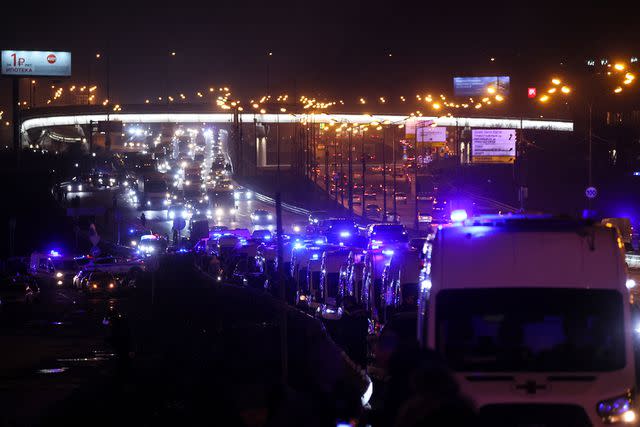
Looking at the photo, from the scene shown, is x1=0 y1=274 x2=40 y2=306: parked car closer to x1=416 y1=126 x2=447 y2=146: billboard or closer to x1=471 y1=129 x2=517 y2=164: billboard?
x1=471 y1=129 x2=517 y2=164: billboard

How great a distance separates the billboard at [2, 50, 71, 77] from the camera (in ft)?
317

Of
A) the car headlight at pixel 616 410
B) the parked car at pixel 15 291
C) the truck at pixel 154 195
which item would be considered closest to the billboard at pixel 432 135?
the truck at pixel 154 195

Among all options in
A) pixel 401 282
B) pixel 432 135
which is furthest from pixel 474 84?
pixel 401 282

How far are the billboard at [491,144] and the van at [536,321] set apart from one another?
82347mm

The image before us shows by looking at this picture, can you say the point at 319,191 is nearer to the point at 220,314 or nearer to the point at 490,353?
the point at 220,314

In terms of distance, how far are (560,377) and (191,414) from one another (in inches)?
264

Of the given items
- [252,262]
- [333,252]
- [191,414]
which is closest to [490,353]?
[191,414]

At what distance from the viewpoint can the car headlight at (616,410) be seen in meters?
8.09

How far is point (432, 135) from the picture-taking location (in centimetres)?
10550

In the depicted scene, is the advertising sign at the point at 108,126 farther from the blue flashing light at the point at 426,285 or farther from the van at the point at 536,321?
the van at the point at 536,321

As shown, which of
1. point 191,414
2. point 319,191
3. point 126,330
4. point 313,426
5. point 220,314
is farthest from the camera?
point 319,191

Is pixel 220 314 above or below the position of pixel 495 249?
below

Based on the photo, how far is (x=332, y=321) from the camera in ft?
74.8

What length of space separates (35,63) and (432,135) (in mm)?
41759
